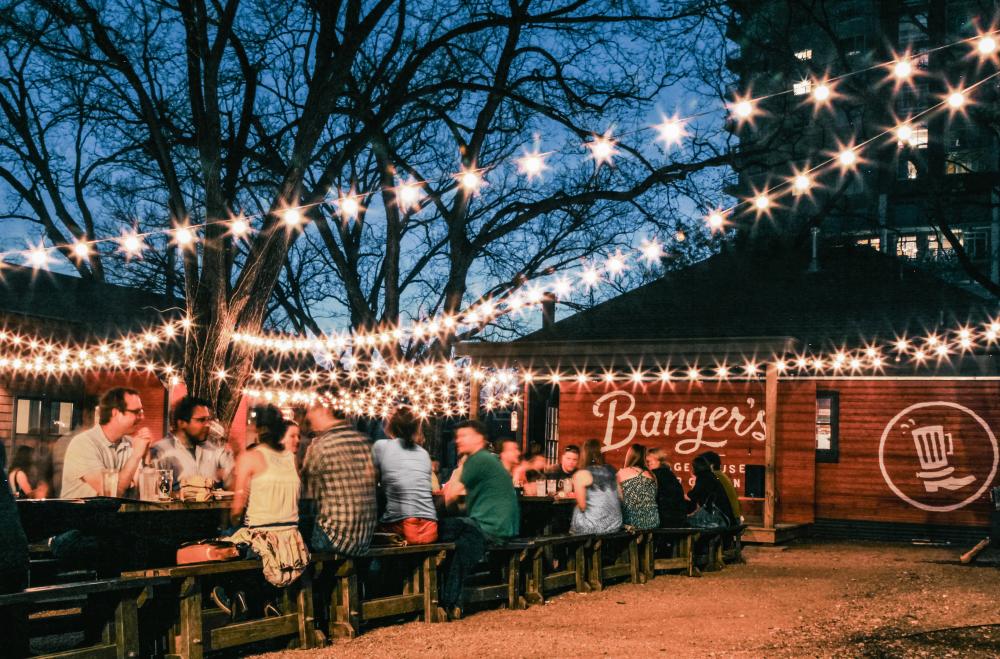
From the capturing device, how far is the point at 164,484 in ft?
28.5

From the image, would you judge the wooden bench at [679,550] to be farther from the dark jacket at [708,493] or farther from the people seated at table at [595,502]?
the dark jacket at [708,493]

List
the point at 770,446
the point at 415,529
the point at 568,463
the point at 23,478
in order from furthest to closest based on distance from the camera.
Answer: the point at 770,446 < the point at 568,463 < the point at 23,478 < the point at 415,529

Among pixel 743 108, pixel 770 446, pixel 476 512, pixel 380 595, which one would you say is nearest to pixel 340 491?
pixel 380 595

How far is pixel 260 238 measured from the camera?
12.5m

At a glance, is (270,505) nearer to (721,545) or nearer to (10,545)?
(10,545)

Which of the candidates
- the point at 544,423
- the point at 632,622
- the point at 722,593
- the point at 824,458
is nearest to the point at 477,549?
the point at 632,622

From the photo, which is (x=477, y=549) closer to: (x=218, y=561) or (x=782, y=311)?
(x=218, y=561)

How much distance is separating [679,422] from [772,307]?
2.87m

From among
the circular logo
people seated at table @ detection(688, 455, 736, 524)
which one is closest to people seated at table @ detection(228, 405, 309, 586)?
people seated at table @ detection(688, 455, 736, 524)

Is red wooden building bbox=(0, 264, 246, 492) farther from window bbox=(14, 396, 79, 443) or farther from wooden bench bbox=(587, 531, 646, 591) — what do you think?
wooden bench bbox=(587, 531, 646, 591)

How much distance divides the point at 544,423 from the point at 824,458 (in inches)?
257

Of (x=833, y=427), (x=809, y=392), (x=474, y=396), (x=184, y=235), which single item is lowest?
(x=833, y=427)

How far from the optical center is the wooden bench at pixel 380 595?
24.1ft

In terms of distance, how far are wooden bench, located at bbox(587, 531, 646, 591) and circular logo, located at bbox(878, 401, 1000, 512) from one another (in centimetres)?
880
